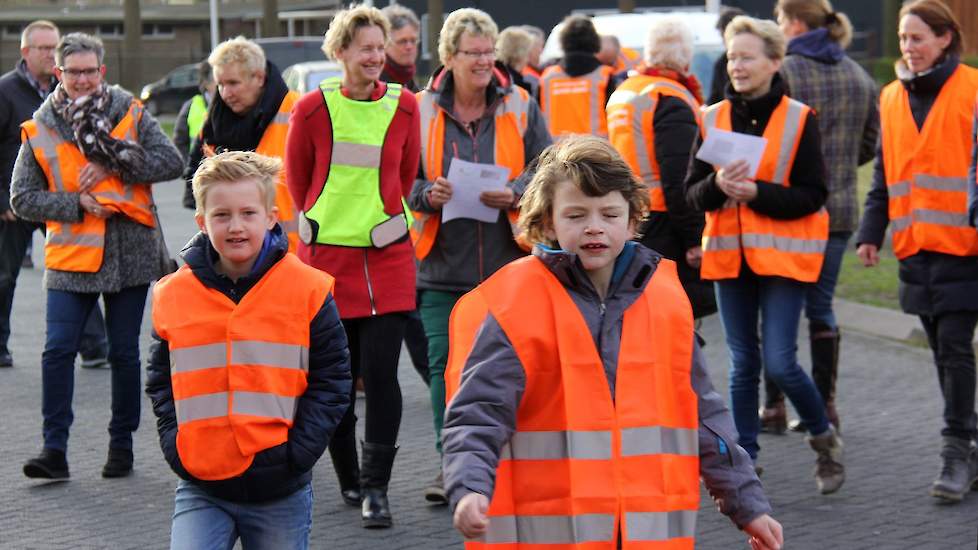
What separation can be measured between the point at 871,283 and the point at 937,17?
251 inches

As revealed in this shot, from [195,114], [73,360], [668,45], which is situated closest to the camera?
[73,360]

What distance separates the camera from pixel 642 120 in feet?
24.8

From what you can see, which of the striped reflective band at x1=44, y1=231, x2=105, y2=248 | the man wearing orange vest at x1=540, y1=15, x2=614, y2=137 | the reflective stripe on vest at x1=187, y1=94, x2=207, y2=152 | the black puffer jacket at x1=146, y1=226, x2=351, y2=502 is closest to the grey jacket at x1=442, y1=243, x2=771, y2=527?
the black puffer jacket at x1=146, y1=226, x2=351, y2=502

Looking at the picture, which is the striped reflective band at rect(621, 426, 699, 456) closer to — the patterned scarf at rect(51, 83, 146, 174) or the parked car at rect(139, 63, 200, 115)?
the patterned scarf at rect(51, 83, 146, 174)

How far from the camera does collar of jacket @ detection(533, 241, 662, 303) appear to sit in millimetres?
3840

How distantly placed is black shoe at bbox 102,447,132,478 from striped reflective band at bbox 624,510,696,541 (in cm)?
403

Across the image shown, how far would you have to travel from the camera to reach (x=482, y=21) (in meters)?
6.78

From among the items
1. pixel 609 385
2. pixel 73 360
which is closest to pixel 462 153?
pixel 73 360

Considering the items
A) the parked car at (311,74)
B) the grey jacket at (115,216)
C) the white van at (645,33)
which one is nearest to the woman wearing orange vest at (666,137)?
the grey jacket at (115,216)

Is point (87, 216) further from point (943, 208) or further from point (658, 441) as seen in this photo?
point (658, 441)

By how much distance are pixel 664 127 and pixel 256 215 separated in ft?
11.2

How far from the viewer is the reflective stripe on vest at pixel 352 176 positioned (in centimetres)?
648

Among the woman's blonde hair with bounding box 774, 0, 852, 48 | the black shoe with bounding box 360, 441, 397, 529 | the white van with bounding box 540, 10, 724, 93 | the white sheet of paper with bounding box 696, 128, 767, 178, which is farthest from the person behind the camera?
the white van with bounding box 540, 10, 724, 93

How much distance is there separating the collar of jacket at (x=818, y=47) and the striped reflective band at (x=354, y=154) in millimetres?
2432
